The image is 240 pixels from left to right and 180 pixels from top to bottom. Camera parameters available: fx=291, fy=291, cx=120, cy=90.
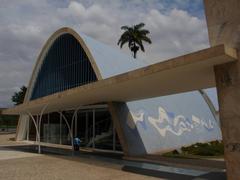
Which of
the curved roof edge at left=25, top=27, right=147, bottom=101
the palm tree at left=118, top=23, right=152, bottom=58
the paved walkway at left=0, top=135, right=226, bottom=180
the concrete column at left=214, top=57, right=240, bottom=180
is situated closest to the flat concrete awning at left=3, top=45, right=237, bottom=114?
the concrete column at left=214, top=57, right=240, bottom=180

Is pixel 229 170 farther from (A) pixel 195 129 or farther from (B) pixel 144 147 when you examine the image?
(A) pixel 195 129

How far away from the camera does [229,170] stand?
8.13 m

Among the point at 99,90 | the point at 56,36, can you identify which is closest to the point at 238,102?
the point at 99,90

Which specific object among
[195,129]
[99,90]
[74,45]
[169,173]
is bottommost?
[169,173]

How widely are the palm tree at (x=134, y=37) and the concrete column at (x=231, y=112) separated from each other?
45.6 meters

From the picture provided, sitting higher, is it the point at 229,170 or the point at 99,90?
the point at 99,90

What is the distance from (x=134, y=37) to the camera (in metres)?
53.2

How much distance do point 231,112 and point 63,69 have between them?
2104 cm

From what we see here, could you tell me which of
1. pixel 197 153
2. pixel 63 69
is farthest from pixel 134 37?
pixel 197 153

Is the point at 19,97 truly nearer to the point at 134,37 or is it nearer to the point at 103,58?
the point at 134,37

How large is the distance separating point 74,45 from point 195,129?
41.3 ft

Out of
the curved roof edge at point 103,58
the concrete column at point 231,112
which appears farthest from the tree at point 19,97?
the concrete column at point 231,112

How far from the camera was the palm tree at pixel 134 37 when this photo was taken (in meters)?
53.6

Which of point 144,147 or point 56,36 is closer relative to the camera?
point 144,147
